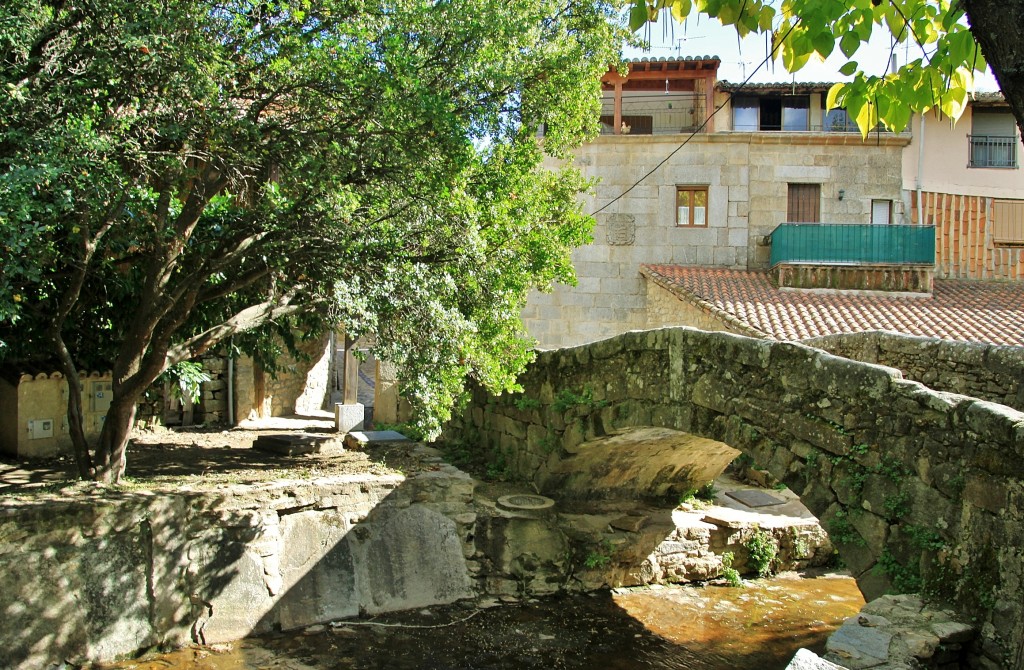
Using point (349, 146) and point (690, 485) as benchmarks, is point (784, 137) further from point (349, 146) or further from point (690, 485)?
point (349, 146)

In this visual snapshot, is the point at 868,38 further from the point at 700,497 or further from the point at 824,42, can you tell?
the point at 700,497

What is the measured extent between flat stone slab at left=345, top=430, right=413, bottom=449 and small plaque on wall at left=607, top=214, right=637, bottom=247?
23.2ft

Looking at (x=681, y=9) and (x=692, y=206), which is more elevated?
(x=692, y=206)

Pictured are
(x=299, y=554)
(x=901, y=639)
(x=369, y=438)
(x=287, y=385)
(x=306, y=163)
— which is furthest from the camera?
(x=287, y=385)

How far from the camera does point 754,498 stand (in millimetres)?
11625

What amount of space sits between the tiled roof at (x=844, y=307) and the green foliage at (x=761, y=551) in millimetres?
3162

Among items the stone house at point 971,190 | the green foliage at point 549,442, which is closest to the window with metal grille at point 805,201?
the stone house at point 971,190

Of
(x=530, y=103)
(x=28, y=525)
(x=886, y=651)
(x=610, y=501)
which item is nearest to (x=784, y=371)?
(x=886, y=651)

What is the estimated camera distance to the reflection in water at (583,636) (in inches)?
307

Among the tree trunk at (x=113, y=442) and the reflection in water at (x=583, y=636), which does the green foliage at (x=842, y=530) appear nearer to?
the reflection in water at (x=583, y=636)

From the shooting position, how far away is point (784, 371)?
245 inches

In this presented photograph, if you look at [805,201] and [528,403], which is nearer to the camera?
[528,403]

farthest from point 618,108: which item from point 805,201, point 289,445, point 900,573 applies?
point 900,573

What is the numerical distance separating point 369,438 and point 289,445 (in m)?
1.39
